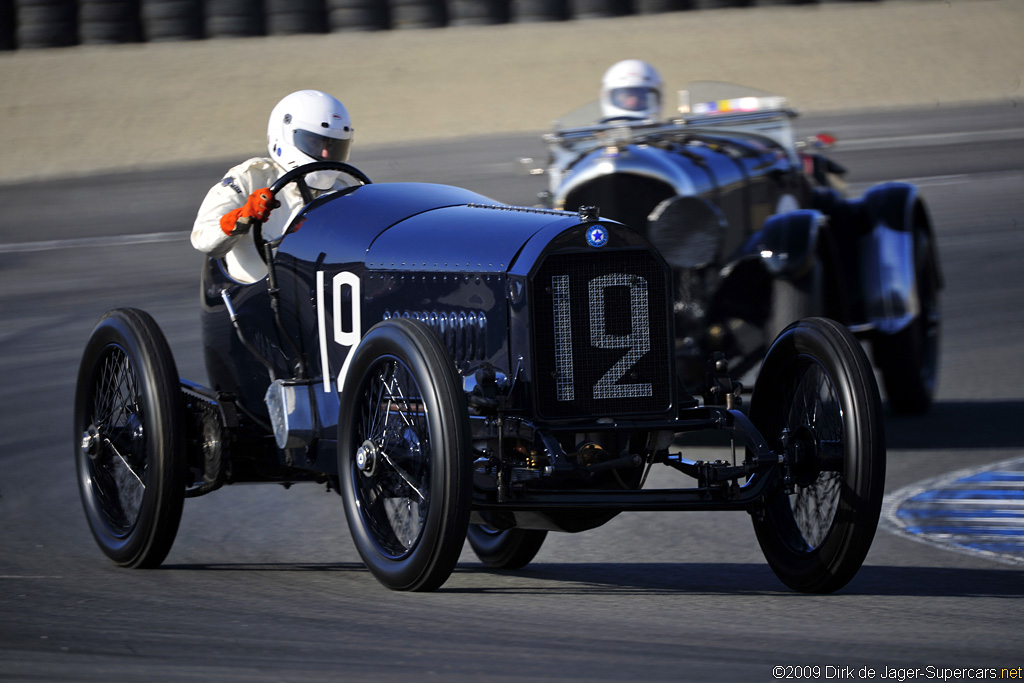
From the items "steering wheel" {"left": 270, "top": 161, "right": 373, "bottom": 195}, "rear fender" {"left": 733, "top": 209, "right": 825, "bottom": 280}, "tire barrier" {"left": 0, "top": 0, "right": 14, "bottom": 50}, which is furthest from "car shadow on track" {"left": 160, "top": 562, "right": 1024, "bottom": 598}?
"tire barrier" {"left": 0, "top": 0, "right": 14, "bottom": 50}

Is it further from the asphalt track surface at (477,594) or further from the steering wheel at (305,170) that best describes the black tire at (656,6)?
the steering wheel at (305,170)

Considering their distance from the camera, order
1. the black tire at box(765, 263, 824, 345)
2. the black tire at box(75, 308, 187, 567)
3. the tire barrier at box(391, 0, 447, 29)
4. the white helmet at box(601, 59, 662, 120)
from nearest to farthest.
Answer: the black tire at box(75, 308, 187, 567) → the black tire at box(765, 263, 824, 345) → the white helmet at box(601, 59, 662, 120) → the tire barrier at box(391, 0, 447, 29)

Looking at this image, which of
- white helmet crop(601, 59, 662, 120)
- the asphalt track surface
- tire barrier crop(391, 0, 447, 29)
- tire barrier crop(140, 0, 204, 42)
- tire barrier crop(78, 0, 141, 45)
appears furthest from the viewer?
tire barrier crop(391, 0, 447, 29)

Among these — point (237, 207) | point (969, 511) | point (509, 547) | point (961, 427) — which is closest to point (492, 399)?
point (509, 547)

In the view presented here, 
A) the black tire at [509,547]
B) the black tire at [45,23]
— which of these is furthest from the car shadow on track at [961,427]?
the black tire at [45,23]

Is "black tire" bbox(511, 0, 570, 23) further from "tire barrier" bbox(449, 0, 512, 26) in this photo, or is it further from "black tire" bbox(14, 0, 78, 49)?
"black tire" bbox(14, 0, 78, 49)

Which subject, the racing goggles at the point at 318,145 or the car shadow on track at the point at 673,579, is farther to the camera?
the racing goggles at the point at 318,145

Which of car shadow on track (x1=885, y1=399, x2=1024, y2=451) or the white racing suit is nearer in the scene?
the white racing suit

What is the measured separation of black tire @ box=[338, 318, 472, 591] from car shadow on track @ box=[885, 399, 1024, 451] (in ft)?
16.1

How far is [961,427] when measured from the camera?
383 inches

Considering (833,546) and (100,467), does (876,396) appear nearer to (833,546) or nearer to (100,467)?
(833,546)

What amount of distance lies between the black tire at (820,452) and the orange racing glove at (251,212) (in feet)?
6.54

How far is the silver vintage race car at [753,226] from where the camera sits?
9.23 metres

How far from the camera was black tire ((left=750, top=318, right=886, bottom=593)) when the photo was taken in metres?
4.90
